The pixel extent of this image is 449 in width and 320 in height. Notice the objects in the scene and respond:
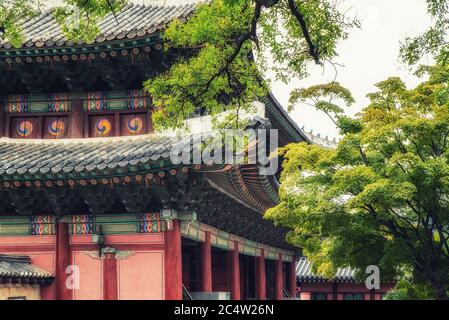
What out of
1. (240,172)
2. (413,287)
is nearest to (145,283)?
(240,172)

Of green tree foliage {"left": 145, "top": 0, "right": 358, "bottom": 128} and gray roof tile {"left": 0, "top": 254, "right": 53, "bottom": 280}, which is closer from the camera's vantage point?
green tree foliage {"left": 145, "top": 0, "right": 358, "bottom": 128}

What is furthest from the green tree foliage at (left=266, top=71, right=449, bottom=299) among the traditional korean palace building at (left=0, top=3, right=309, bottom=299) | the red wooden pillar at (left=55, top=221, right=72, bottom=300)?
the red wooden pillar at (left=55, top=221, right=72, bottom=300)

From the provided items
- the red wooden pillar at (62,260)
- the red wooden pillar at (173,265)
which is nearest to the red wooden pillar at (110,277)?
the red wooden pillar at (62,260)

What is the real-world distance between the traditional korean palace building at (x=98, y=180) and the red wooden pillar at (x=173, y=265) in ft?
0.07

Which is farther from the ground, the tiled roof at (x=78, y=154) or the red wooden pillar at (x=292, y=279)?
the tiled roof at (x=78, y=154)

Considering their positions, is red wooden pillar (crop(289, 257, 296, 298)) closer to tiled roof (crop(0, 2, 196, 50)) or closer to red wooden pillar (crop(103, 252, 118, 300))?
tiled roof (crop(0, 2, 196, 50))

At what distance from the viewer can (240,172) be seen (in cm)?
1464

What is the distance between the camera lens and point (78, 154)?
15352mm

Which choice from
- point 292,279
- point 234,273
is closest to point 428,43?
point 234,273

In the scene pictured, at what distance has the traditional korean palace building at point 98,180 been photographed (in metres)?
14.4

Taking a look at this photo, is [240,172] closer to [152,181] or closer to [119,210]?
[152,181]

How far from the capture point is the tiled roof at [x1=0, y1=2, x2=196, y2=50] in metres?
15.5

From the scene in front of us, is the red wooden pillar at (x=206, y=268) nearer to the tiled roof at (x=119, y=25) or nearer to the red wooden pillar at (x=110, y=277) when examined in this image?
the red wooden pillar at (x=110, y=277)

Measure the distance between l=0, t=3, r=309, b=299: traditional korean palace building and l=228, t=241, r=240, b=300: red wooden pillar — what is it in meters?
1.89
